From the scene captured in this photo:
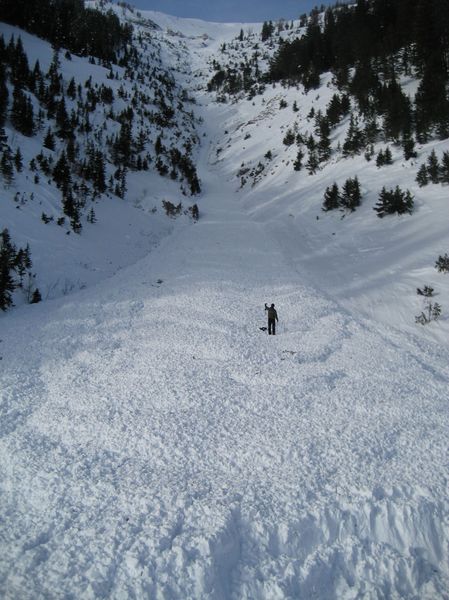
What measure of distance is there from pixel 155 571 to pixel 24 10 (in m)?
69.2

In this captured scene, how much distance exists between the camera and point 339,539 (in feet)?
16.6

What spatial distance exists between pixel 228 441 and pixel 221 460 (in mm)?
494

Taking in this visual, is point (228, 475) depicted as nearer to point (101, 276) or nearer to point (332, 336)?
point (332, 336)

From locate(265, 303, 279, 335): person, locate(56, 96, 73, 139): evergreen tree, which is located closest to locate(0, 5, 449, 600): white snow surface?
locate(265, 303, 279, 335): person

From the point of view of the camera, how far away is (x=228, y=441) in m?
6.79

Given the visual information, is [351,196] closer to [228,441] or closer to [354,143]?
[354,143]

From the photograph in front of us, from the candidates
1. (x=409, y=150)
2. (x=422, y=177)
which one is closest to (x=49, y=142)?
(x=409, y=150)

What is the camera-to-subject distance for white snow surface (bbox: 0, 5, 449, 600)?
4.68 metres

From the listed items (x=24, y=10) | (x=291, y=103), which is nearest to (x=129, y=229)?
(x=291, y=103)

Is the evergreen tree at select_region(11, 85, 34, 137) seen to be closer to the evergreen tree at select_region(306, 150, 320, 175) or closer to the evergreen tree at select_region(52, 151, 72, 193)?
the evergreen tree at select_region(52, 151, 72, 193)

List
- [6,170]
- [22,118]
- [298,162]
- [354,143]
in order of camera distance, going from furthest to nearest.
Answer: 1. [298,162]
2. [354,143]
3. [22,118]
4. [6,170]

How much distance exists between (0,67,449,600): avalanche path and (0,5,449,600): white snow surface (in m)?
0.03

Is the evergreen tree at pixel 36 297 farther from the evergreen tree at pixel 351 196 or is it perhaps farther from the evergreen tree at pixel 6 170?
the evergreen tree at pixel 351 196

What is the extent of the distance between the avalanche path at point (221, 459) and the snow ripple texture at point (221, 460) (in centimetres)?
3
